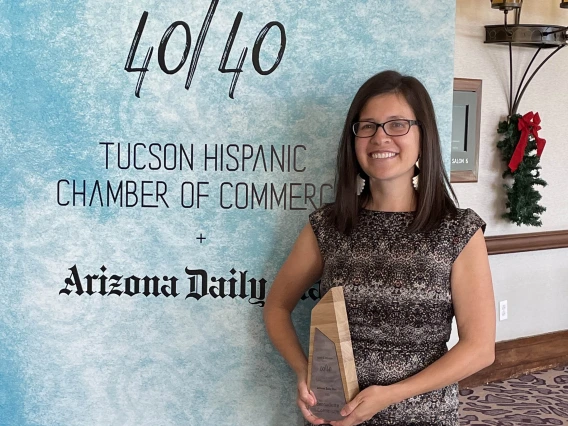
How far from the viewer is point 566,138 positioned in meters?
4.82

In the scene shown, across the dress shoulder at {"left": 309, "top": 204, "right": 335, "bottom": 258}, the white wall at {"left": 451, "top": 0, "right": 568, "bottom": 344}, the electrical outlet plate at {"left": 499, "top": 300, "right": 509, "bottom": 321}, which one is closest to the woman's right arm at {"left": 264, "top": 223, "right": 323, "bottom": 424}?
the dress shoulder at {"left": 309, "top": 204, "right": 335, "bottom": 258}

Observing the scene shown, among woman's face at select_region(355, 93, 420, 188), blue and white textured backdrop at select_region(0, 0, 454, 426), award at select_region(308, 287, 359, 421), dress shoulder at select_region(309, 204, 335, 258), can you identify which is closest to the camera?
award at select_region(308, 287, 359, 421)

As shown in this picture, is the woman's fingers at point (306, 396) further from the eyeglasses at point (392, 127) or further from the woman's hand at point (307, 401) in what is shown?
the eyeglasses at point (392, 127)

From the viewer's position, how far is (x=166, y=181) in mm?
2018

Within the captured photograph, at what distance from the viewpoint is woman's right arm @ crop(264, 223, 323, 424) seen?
1849 millimetres

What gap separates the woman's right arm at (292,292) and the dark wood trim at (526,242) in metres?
2.75

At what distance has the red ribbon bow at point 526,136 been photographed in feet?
14.4

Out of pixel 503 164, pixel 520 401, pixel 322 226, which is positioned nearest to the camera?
pixel 322 226

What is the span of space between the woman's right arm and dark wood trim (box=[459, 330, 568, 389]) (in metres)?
2.90

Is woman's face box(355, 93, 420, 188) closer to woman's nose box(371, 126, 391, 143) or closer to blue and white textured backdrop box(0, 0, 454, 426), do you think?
woman's nose box(371, 126, 391, 143)

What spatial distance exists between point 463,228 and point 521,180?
293 centimetres

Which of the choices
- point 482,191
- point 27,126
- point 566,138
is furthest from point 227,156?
point 566,138

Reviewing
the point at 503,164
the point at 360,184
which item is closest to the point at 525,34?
the point at 503,164

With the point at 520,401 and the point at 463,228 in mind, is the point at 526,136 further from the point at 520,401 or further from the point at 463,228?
the point at 463,228
